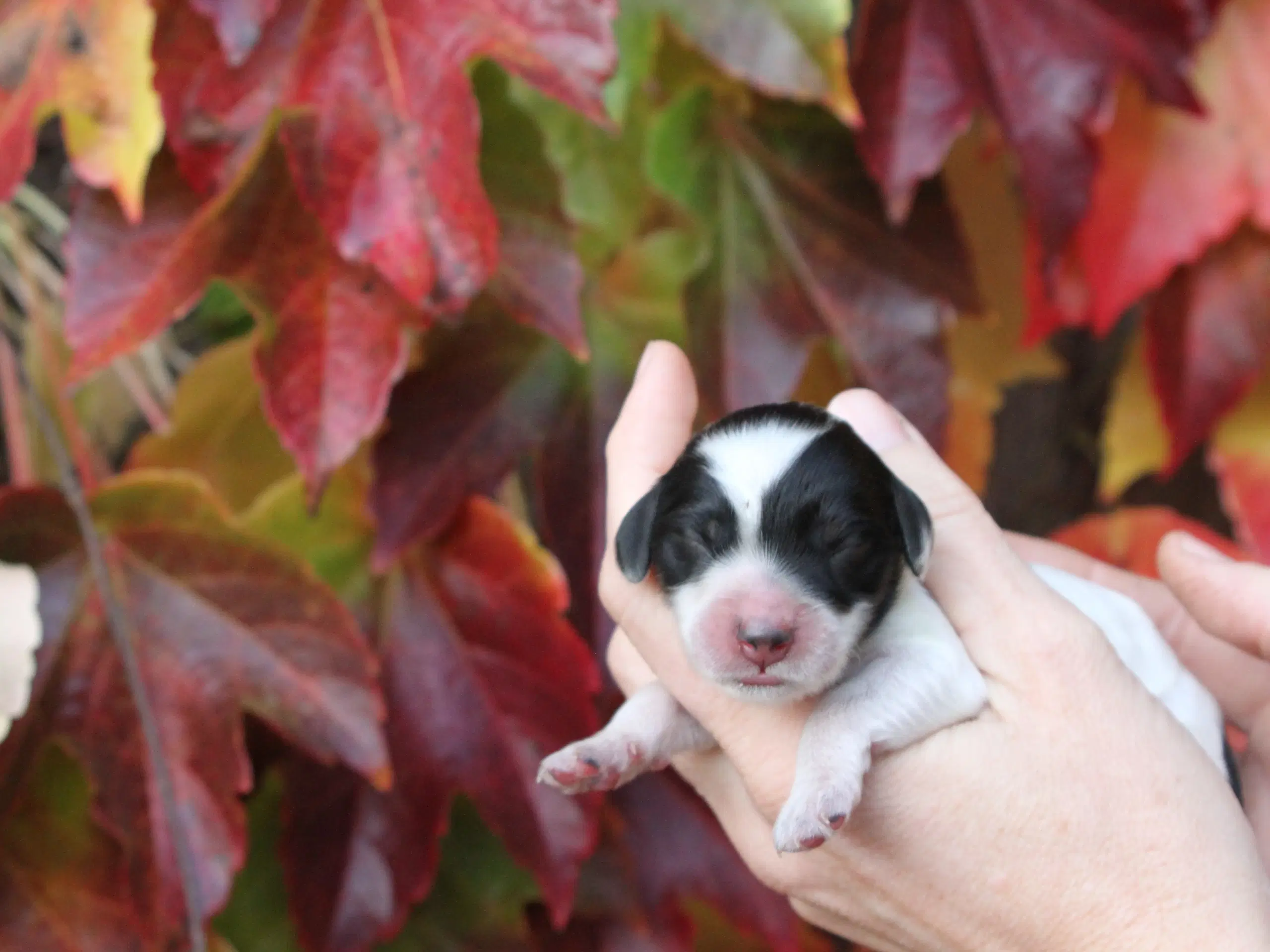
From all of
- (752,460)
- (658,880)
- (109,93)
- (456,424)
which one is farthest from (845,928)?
(109,93)

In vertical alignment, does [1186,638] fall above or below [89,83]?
below

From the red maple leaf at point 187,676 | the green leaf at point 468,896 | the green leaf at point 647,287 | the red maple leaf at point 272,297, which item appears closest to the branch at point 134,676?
the red maple leaf at point 187,676

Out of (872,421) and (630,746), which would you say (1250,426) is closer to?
(872,421)

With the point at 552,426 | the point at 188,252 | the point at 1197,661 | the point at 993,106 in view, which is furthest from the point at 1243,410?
the point at 188,252

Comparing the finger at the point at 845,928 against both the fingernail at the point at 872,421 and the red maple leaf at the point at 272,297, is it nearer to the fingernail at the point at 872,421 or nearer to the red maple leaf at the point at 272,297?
the fingernail at the point at 872,421

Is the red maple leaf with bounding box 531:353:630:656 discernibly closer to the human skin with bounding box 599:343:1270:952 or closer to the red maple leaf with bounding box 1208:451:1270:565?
the human skin with bounding box 599:343:1270:952
